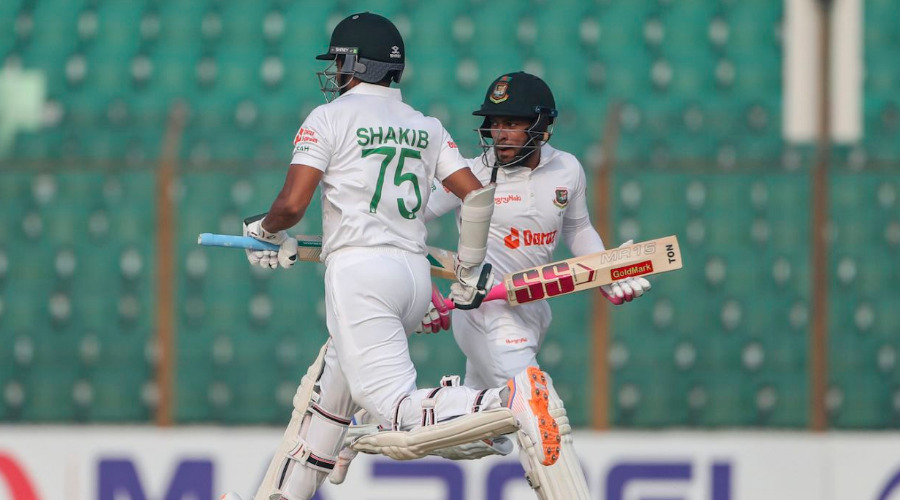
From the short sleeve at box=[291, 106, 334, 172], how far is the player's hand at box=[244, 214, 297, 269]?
10.6 inches

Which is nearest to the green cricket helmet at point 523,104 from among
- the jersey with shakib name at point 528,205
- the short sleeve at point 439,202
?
the jersey with shakib name at point 528,205

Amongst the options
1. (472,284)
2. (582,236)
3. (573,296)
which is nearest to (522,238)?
(582,236)

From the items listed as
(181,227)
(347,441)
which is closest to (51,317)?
(181,227)

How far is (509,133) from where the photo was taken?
4.64m

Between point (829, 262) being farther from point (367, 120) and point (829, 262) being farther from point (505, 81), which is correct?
point (367, 120)

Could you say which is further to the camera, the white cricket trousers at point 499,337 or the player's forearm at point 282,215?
the white cricket trousers at point 499,337

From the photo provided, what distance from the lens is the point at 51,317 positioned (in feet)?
22.3

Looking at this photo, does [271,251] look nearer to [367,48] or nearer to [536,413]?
[367,48]

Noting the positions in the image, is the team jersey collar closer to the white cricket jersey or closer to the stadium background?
the white cricket jersey

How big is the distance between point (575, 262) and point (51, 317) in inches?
130

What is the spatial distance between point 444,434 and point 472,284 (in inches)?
19.4

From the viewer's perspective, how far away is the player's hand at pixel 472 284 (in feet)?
13.8

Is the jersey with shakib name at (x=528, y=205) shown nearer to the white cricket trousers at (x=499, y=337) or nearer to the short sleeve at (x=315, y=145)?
the white cricket trousers at (x=499, y=337)

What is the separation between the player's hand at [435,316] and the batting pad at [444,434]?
617 mm
